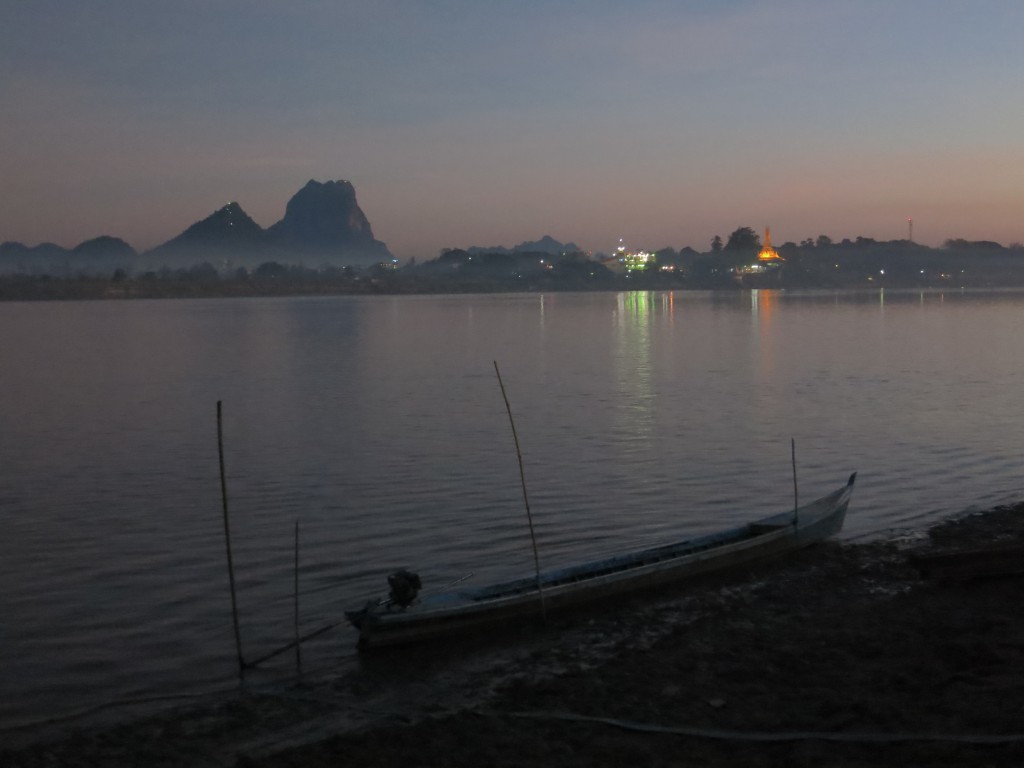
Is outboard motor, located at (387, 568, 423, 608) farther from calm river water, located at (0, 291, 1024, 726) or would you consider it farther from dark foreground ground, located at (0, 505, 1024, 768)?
calm river water, located at (0, 291, 1024, 726)

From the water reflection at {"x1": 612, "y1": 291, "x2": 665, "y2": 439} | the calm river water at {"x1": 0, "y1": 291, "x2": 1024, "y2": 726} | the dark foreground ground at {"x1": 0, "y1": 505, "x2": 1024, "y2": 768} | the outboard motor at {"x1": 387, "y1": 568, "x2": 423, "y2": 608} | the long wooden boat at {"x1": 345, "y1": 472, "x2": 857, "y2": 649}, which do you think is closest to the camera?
the dark foreground ground at {"x1": 0, "y1": 505, "x2": 1024, "y2": 768}

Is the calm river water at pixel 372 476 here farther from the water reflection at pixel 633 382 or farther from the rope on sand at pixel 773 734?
the rope on sand at pixel 773 734

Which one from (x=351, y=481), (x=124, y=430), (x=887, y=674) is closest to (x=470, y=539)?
(x=351, y=481)

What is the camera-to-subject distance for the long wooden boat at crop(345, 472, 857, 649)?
9.99m

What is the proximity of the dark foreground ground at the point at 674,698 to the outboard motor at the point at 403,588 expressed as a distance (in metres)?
0.52

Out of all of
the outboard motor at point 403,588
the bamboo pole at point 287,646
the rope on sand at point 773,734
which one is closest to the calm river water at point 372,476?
the bamboo pole at point 287,646

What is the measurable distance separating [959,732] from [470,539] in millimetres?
8612

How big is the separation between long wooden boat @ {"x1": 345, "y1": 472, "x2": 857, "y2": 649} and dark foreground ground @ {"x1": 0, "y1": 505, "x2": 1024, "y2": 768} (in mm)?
235

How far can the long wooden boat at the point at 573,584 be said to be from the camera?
393 inches

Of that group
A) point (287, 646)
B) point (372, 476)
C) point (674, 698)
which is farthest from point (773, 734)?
point (372, 476)

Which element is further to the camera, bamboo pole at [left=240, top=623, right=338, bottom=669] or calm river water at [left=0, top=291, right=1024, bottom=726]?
calm river water at [left=0, top=291, right=1024, bottom=726]

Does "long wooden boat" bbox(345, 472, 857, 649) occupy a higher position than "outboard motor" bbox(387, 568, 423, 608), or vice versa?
"outboard motor" bbox(387, 568, 423, 608)

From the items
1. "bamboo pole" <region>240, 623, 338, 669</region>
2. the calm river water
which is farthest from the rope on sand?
the calm river water

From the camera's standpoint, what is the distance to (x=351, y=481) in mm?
19359
